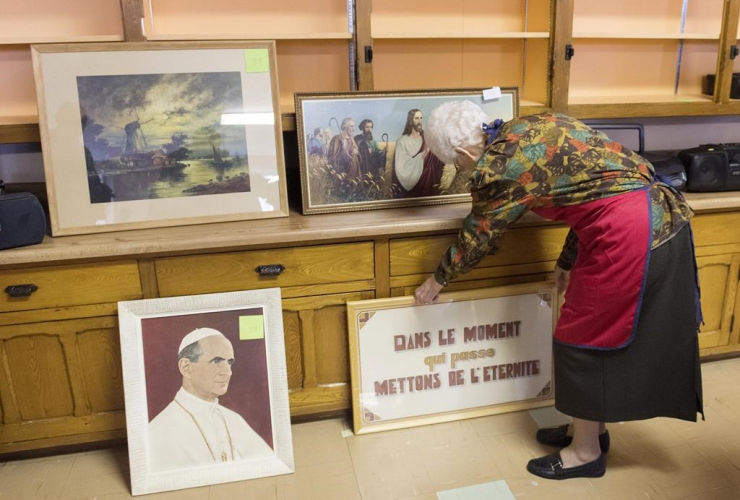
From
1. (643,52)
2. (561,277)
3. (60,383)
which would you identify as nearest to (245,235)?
(60,383)

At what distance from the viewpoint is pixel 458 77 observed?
252cm

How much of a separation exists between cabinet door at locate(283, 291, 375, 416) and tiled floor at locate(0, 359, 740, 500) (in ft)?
0.40

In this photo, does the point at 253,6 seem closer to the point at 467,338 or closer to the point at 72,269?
the point at 72,269

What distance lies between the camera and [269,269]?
1.94m

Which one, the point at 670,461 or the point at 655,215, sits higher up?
the point at 655,215

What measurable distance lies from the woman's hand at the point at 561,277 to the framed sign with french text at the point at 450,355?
5cm

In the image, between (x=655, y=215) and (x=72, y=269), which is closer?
(x=655, y=215)

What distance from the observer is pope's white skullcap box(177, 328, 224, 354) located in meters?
1.92

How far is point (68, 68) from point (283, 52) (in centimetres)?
80

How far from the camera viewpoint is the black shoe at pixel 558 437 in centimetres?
202

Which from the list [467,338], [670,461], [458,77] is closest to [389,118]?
[458,77]

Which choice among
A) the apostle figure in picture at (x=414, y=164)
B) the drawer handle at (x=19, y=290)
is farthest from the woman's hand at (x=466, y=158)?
the drawer handle at (x=19, y=290)

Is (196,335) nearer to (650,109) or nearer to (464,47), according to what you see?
(464,47)

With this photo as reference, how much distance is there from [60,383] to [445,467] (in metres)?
1.34
